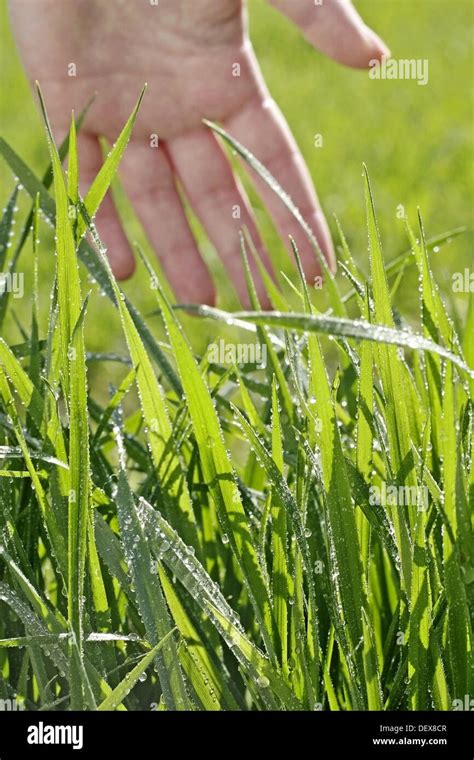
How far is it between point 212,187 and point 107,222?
166 mm

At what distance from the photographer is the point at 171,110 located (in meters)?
1.46

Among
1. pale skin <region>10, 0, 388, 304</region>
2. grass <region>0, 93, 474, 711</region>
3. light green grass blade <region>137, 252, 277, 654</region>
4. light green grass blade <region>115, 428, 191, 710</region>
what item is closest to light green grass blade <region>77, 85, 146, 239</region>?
grass <region>0, 93, 474, 711</region>

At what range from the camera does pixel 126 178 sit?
4.77 ft

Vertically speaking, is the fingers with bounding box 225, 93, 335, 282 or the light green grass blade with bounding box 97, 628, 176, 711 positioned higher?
the fingers with bounding box 225, 93, 335, 282

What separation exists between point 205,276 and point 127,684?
0.87m

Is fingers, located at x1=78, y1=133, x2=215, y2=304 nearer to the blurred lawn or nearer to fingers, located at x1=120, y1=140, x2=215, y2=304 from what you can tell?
fingers, located at x1=120, y1=140, x2=215, y2=304

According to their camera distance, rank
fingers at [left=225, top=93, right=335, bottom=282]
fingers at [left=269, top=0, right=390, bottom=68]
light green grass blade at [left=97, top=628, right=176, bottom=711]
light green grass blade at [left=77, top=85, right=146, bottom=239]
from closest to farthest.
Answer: light green grass blade at [left=97, top=628, right=176, bottom=711]
light green grass blade at [left=77, top=85, right=146, bottom=239]
fingers at [left=269, top=0, right=390, bottom=68]
fingers at [left=225, top=93, right=335, bottom=282]

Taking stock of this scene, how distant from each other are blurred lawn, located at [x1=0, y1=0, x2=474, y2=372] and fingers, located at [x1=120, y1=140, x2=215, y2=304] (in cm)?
Answer: 108

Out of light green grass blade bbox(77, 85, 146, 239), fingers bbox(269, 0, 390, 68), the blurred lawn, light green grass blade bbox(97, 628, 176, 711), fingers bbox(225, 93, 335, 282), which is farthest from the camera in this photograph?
the blurred lawn

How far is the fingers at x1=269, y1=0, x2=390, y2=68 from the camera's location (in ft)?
4.09

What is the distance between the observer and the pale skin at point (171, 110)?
1.40 meters
